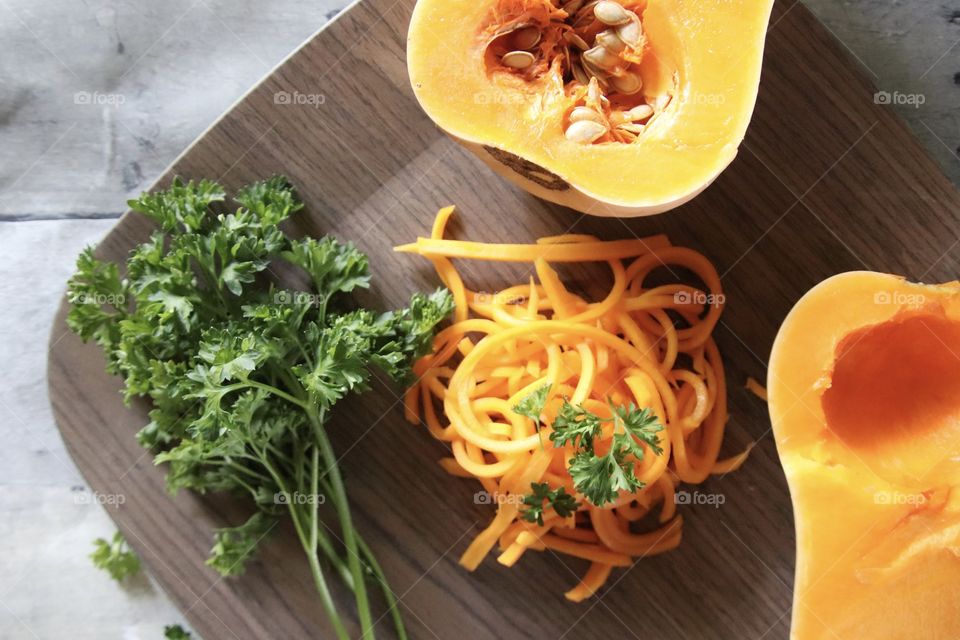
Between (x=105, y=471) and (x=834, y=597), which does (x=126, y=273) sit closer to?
(x=105, y=471)

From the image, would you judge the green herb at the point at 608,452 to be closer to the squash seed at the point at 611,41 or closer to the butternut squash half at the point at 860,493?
the butternut squash half at the point at 860,493

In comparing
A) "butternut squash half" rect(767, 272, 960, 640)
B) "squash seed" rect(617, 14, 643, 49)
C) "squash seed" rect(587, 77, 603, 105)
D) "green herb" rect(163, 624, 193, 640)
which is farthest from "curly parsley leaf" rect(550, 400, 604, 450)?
"green herb" rect(163, 624, 193, 640)

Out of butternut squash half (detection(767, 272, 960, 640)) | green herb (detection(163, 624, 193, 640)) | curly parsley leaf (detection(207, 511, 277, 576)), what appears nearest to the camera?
butternut squash half (detection(767, 272, 960, 640))

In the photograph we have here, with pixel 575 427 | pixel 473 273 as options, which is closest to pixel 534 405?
pixel 575 427

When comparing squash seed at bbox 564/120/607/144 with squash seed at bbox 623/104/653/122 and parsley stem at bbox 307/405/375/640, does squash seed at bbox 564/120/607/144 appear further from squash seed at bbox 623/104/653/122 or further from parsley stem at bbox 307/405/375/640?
parsley stem at bbox 307/405/375/640

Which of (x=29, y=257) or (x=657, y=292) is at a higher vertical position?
(x=29, y=257)

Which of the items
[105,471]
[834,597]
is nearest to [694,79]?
[834,597]
